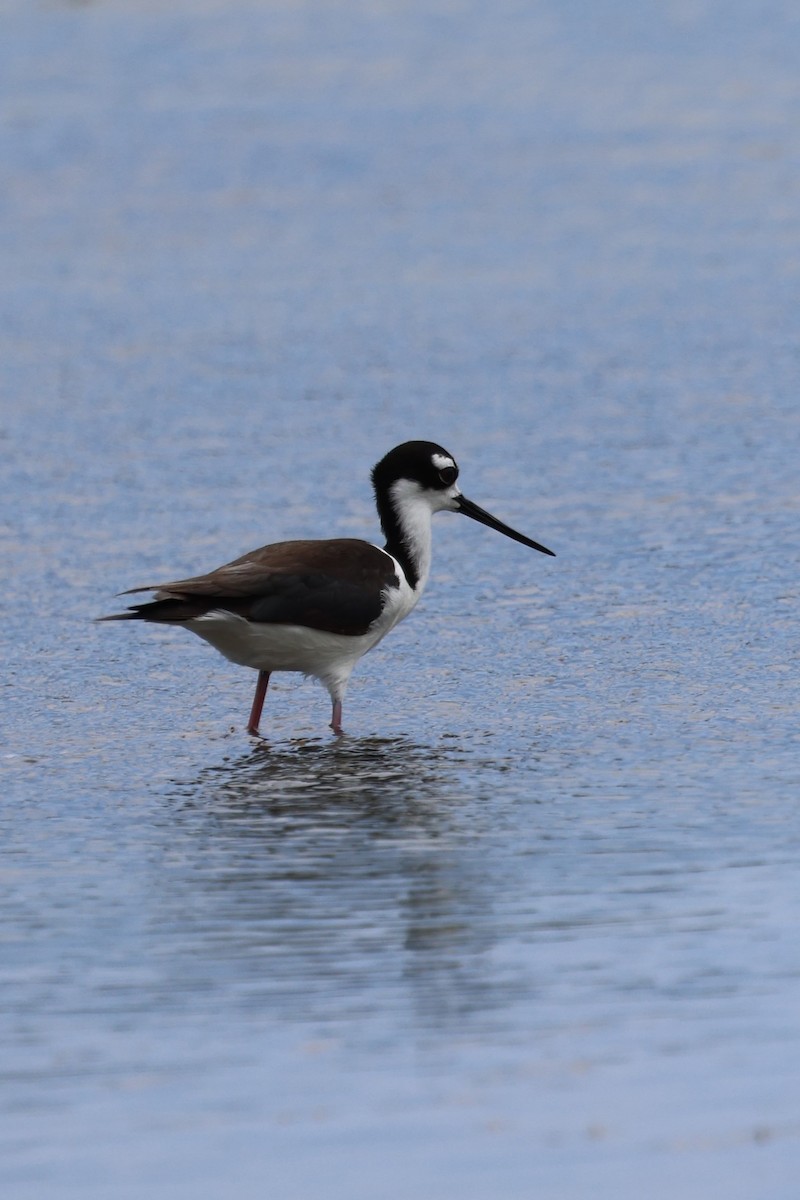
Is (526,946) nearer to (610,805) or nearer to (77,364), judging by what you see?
(610,805)

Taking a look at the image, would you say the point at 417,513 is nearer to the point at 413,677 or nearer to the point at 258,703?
the point at 413,677

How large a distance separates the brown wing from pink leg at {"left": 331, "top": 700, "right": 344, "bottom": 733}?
28 centimetres

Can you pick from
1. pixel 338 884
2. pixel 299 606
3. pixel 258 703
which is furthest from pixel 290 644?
pixel 338 884

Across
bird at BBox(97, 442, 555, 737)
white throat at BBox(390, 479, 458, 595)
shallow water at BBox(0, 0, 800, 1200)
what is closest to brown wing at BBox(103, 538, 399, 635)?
bird at BBox(97, 442, 555, 737)

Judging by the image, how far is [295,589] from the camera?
771 cm

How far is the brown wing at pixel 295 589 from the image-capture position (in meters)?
7.38

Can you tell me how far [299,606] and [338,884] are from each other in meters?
2.13

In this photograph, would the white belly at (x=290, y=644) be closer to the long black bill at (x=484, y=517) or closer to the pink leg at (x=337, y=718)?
the pink leg at (x=337, y=718)

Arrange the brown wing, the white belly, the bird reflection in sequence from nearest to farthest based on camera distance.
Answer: the bird reflection → the brown wing → the white belly

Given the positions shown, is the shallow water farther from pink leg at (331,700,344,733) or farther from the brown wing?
the brown wing

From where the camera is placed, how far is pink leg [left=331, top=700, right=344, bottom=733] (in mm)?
7723

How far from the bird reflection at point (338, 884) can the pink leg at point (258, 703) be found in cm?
22

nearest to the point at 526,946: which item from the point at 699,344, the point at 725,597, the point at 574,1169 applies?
the point at 574,1169

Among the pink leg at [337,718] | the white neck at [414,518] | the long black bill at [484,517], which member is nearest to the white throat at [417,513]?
the white neck at [414,518]
